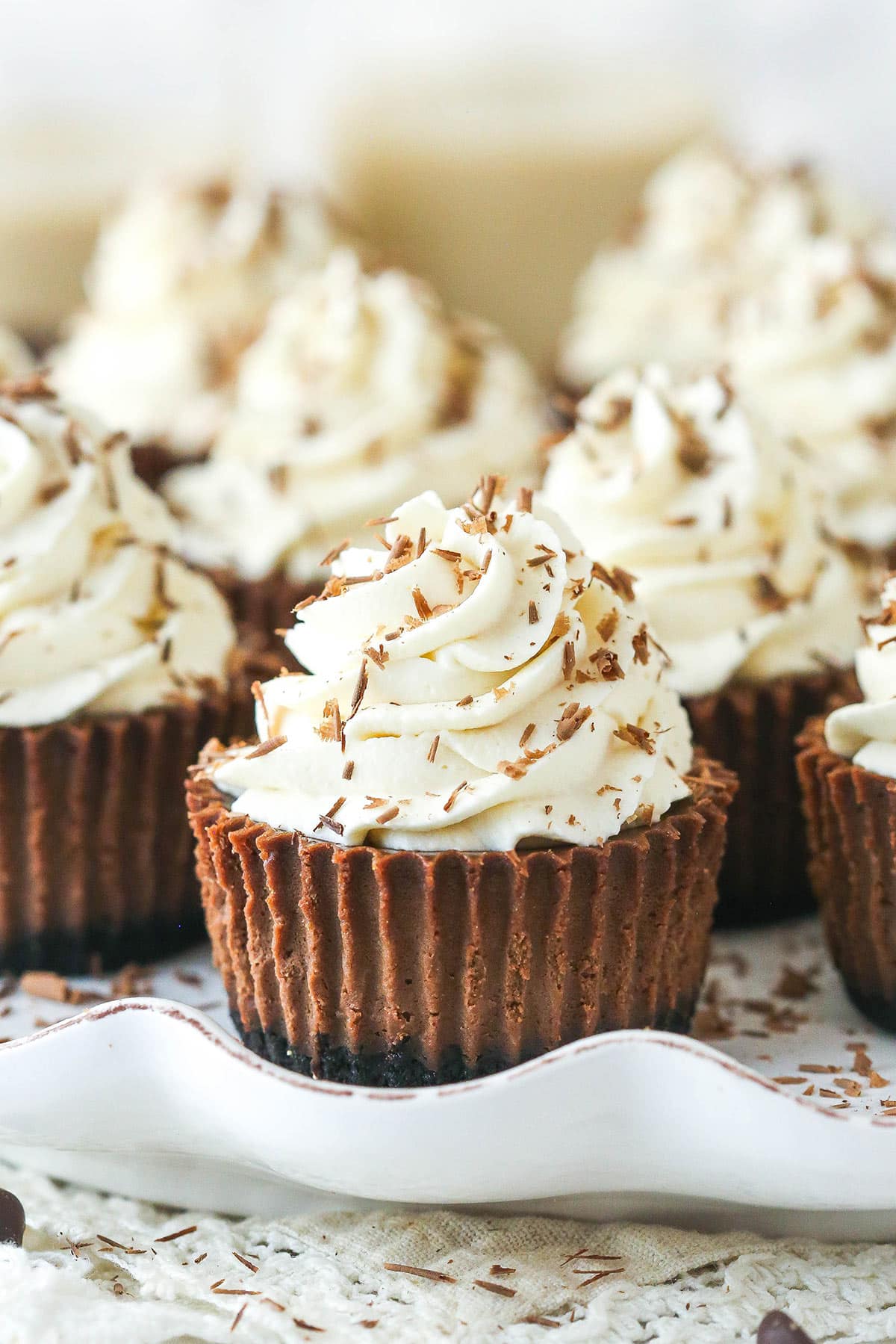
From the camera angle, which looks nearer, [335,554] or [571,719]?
[571,719]

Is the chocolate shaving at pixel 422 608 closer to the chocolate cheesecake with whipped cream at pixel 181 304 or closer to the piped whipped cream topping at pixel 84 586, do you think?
the piped whipped cream topping at pixel 84 586

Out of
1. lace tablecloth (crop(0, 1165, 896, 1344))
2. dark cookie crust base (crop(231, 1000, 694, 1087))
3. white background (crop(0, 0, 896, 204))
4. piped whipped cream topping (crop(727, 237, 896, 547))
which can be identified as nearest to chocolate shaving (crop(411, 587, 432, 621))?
dark cookie crust base (crop(231, 1000, 694, 1087))

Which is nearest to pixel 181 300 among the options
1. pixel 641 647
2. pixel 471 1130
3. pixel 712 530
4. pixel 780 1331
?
pixel 712 530

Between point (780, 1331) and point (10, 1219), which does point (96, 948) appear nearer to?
point (10, 1219)

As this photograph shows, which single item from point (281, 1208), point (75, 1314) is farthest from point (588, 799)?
point (75, 1314)

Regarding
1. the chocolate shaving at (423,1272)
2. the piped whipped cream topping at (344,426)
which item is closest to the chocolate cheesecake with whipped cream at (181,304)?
the piped whipped cream topping at (344,426)

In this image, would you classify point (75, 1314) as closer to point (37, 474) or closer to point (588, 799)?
point (588, 799)
